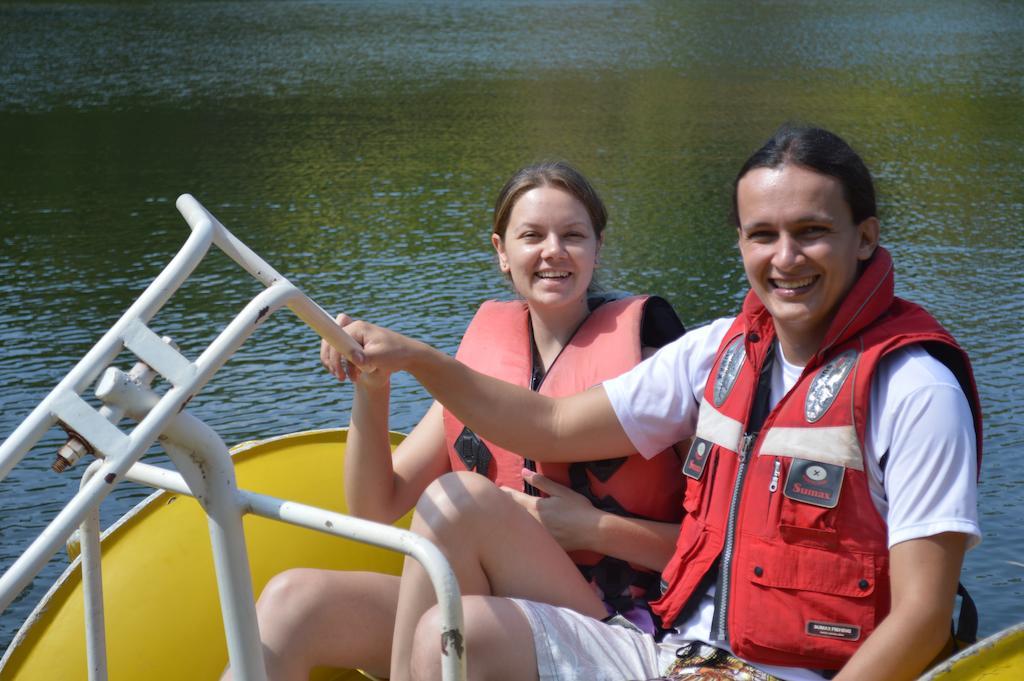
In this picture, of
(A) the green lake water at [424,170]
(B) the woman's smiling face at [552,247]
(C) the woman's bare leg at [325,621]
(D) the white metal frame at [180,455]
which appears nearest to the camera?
(D) the white metal frame at [180,455]

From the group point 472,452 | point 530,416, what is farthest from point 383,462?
point 530,416

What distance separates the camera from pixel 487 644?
1666mm

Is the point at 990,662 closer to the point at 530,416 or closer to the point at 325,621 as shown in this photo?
the point at 530,416

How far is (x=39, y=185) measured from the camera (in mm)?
8711

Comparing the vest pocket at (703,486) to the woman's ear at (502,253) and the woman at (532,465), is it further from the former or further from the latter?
the woman's ear at (502,253)

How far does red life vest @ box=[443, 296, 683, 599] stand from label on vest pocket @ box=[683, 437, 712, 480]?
177mm

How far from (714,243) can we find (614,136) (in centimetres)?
367

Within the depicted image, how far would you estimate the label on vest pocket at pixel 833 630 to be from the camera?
5.38 ft

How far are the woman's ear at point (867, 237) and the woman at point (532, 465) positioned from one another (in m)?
0.51

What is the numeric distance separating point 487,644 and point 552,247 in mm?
759

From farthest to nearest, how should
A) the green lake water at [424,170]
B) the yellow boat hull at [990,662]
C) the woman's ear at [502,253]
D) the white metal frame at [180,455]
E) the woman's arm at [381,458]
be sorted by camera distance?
the green lake water at [424,170]
the woman's ear at [502,253]
the woman's arm at [381,458]
the yellow boat hull at [990,662]
the white metal frame at [180,455]

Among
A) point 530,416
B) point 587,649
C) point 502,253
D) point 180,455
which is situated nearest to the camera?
point 180,455

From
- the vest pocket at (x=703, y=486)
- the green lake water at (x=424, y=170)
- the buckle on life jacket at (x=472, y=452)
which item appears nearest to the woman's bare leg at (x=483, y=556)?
the vest pocket at (x=703, y=486)

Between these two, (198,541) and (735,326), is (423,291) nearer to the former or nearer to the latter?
(198,541)
